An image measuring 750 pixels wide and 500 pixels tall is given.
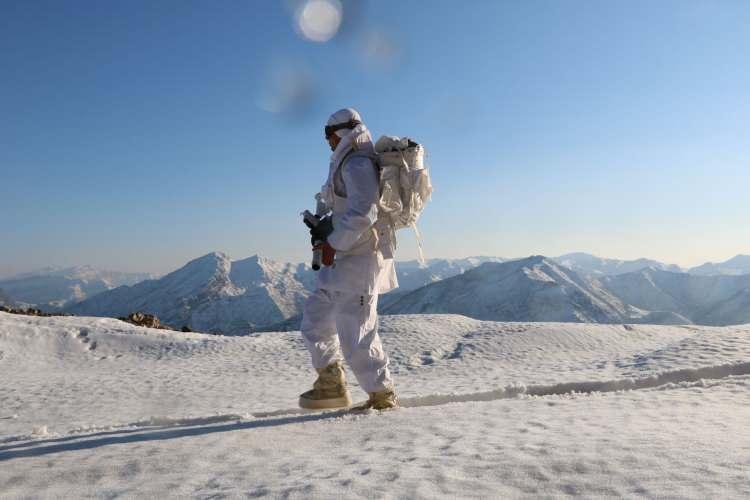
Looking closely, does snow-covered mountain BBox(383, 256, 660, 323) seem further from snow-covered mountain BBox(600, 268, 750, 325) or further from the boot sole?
the boot sole

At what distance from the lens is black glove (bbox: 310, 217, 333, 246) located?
160 inches

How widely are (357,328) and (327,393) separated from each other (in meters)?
0.78

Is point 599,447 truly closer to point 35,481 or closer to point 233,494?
point 233,494

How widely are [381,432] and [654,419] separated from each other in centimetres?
182

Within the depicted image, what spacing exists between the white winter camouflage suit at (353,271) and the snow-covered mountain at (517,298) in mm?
119883

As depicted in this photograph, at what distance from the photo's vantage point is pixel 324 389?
174 inches

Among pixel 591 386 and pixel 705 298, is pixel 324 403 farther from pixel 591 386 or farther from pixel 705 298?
pixel 705 298

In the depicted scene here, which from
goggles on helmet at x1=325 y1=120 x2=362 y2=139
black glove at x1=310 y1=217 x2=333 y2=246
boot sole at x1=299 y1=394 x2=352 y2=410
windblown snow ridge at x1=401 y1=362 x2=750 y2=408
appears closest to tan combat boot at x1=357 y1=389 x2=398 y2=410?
boot sole at x1=299 y1=394 x2=352 y2=410

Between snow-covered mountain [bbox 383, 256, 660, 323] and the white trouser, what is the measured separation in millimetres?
119893

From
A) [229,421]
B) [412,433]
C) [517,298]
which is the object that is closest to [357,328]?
[412,433]

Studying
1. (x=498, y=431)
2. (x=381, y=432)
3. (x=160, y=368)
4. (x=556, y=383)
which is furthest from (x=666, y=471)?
(x=160, y=368)

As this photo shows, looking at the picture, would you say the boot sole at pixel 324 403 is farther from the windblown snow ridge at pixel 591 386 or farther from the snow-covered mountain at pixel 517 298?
the snow-covered mountain at pixel 517 298

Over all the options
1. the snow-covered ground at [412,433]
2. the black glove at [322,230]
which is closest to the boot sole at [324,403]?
the snow-covered ground at [412,433]

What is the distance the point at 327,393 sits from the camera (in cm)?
442
